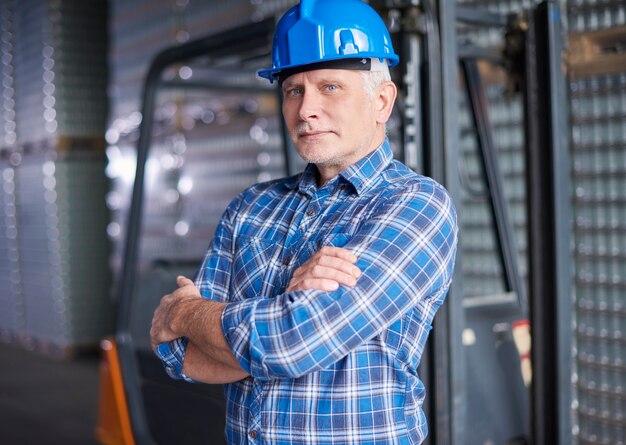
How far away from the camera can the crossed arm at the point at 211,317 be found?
1550mm

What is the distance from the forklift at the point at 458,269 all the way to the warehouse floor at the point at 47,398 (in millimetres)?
1666

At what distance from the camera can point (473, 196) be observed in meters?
3.06

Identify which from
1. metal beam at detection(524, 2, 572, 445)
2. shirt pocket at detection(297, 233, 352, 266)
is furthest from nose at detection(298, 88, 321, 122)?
metal beam at detection(524, 2, 572, 445)

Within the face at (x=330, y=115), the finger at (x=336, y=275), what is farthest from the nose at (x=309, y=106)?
the finger at (x=336, y=275)

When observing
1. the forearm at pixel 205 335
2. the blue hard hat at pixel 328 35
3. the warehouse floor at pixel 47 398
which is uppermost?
the blue hard hat at pixel 328 35

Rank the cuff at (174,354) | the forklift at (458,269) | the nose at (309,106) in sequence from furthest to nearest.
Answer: the forklift at (458,269) → the cuff at (174,354) → the nose at (309,106)

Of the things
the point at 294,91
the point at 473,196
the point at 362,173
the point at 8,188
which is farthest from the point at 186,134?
the point at 362,173

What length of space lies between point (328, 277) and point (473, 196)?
164 centimetres

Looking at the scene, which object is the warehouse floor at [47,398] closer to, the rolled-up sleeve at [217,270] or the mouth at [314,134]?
the rolled-up sleeve at [217,270]

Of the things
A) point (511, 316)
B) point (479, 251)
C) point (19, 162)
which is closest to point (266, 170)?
point (479, 251)

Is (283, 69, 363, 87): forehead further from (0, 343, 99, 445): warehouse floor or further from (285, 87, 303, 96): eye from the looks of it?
(0, 343, 99, 445): warehouse floor

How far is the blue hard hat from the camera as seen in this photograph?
1746 millimetres

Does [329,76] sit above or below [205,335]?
above

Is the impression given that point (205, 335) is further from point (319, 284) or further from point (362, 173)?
point (362, 173)
